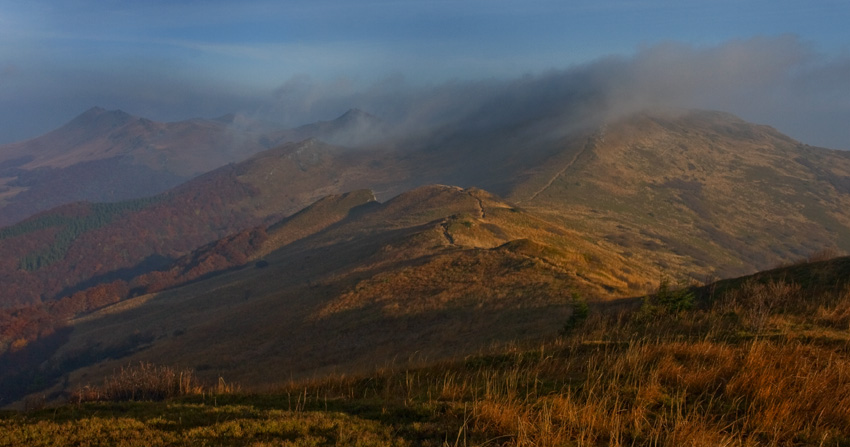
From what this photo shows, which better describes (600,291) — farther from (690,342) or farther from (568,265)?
(690,342)

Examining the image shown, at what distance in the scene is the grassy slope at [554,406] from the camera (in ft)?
19.5

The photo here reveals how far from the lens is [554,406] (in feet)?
21.5

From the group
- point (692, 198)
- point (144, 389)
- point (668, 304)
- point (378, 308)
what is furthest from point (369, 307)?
point (692, 198)

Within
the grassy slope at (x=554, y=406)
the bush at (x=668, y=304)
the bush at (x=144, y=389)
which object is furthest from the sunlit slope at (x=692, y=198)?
the bush at (x=144, y=389)

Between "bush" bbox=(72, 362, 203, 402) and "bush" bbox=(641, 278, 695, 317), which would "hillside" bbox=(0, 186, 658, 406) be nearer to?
"bush" bbox=(641, 278, 695, 317)

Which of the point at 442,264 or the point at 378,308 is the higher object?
the point at 442,264

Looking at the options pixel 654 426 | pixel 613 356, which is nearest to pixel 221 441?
pixel 654 426

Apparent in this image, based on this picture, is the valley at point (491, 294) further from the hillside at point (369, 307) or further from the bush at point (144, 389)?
the bush at point (144, 389)

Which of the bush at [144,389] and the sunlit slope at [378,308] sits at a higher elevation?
the bush at [144,389]

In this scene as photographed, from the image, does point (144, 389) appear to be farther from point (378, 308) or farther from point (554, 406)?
point (378, 308)

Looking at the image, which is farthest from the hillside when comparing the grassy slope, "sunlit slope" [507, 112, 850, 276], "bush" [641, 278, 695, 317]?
"sunlit slope" [507, 112, 850, 276]

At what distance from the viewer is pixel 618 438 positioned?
5781 mm

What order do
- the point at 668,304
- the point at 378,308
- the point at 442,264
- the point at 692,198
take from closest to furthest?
the point at 668,304 → the point at 378,308 → the point at 442,264 → the point at 692,198

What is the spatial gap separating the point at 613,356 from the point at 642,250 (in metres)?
88.1
